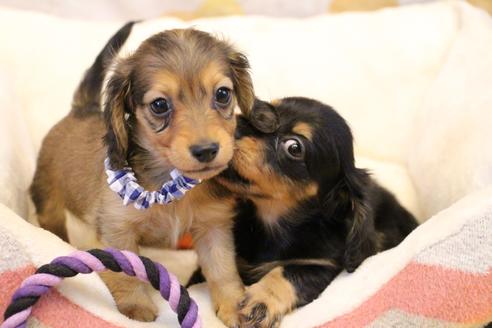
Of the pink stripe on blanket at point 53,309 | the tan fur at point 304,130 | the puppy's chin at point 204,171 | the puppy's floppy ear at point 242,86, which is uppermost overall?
the puppy's floppy ear at point 242,86

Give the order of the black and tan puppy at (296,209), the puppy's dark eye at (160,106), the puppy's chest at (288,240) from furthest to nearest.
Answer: the puppy's chest at (288,240), the black and tan puppy at (296,209), the puppy's dark eye at (160,106)

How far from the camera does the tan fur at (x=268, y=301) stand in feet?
6.54

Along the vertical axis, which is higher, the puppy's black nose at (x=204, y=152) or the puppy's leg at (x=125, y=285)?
the puppy's black nose at (x=204, y=152)

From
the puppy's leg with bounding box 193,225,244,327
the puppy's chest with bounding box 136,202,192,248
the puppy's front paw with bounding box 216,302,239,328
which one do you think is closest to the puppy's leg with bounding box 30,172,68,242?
the puppy's chest with bounding box 136,202,192,248

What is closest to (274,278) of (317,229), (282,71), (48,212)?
(317,229)

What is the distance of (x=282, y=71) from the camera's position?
3.32m

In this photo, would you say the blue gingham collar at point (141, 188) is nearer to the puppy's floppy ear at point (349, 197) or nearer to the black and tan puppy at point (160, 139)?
the black and tan puppy at point (160, 139)

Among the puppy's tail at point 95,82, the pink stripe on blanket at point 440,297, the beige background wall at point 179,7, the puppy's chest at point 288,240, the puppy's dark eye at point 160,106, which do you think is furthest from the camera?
the beige background wall at point 179,7

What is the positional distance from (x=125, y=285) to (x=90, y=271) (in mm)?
372

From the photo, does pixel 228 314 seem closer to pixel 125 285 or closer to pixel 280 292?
pixel 280 292

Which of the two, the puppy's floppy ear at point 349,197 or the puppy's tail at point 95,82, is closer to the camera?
the puppy's floppy ear at point 349,197

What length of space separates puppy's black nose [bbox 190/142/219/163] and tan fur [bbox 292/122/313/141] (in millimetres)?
506

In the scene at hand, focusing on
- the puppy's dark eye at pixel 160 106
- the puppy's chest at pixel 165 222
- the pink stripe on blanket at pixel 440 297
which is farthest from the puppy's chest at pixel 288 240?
the puppy's dark eye at pixel 160 106

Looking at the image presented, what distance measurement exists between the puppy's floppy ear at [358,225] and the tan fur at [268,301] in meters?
0.23
